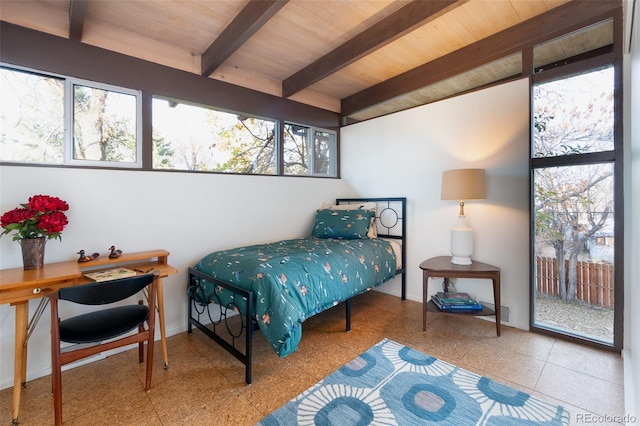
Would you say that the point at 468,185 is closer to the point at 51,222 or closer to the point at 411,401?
the point at 411,401

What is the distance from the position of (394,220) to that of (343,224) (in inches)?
27.4

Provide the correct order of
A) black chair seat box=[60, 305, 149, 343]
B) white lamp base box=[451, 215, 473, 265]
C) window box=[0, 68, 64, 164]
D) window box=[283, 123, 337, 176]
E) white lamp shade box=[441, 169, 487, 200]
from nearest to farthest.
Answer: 1. black chair seat box=[60, 305, 149, 343]
2. window box=[0, 68, 64, 164]
3. white lamp shade box=[441, 169, 487, 200]
4. white lamp base box=[451, 215, 473, 265]
5. window box=[283, 123, 337, 176]

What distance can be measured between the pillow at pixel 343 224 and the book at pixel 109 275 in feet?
6.66

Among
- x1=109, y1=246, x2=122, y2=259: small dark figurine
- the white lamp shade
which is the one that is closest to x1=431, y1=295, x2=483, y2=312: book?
the white lamp shade

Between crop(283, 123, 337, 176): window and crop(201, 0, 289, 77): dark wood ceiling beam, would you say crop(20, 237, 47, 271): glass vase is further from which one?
crop(283, 123, 337, 176): window

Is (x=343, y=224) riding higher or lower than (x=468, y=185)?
lower

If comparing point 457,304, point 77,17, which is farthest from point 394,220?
point 77,17

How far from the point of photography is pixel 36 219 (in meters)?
1.76

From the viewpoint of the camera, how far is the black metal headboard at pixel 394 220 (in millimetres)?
3352

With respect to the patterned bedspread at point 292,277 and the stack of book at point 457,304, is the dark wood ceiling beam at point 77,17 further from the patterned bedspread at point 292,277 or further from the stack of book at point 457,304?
the stack of book at point 457,304

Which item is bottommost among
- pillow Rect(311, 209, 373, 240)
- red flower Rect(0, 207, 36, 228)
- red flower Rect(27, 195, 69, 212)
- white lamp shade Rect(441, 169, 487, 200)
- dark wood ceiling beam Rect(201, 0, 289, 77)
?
pillow Rect(311, 209, 373, 240)

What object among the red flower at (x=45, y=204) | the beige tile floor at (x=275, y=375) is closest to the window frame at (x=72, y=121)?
the red flower at (x=45, y=204)

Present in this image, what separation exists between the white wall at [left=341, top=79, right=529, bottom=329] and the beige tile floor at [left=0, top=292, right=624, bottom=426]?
1.76ft

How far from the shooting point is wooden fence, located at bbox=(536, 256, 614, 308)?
2113 mm
